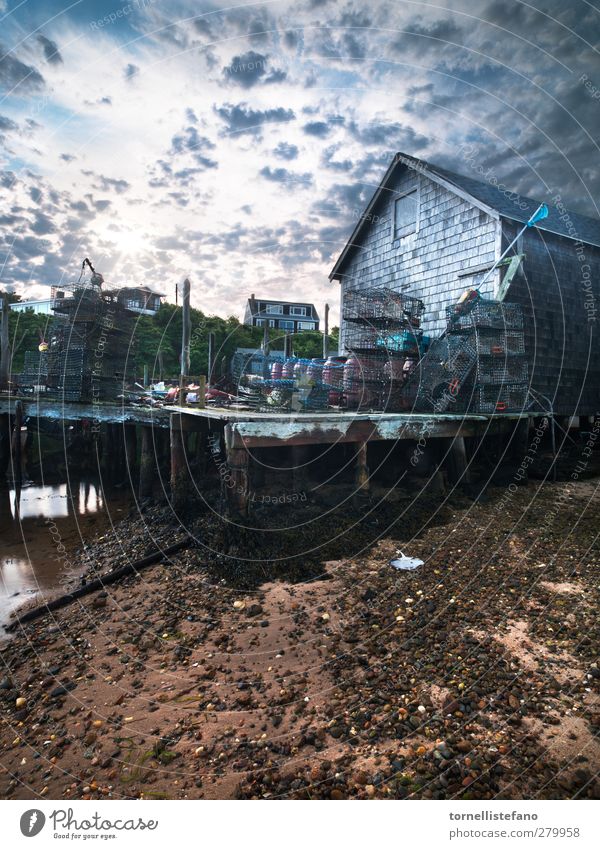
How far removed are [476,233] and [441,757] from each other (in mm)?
14443

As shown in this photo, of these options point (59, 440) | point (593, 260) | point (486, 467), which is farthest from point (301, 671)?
point (59, 440)

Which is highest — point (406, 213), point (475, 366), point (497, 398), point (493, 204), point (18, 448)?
point (406, 213)

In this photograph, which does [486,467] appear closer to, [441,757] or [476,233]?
[476,233]

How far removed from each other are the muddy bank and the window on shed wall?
12.8 metres

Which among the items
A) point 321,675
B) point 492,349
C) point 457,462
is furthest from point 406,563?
point 492,349

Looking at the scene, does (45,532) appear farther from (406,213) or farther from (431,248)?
(406,213)

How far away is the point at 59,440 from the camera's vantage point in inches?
893

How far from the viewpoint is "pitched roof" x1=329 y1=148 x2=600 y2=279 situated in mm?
13617

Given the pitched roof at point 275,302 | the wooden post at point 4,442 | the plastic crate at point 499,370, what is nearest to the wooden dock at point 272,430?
the plastic crate at point 499,370

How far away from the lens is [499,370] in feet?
40.7

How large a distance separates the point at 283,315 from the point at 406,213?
31.3 metres

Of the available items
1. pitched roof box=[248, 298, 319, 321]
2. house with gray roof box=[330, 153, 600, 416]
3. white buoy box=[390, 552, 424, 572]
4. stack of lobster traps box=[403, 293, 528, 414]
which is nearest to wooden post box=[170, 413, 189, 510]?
white buoy box=[390, 552, 424, 572]

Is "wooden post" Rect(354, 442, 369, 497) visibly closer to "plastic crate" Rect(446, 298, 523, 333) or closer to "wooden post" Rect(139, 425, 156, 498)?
"plastic crate" Rect(446, 298, 523, 333)

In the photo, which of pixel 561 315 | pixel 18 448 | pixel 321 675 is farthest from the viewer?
pixel 18 448
